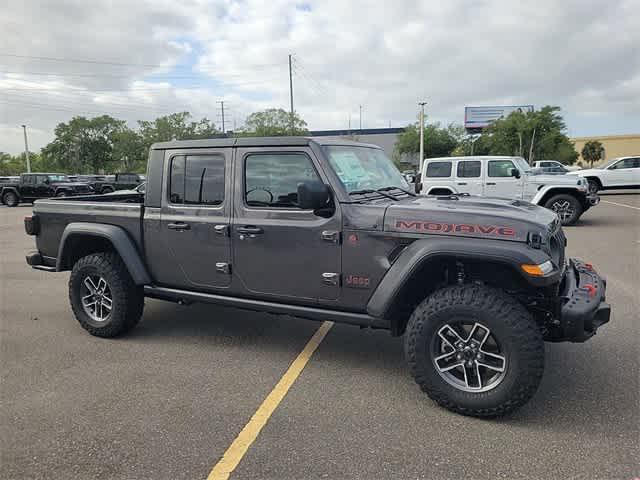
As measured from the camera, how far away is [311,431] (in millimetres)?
2982

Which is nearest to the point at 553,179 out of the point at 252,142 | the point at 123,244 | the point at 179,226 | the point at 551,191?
the point at 551,191

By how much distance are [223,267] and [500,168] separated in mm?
10731

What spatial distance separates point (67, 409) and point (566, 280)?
A: 3704 mm

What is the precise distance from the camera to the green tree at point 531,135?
45.3 metres

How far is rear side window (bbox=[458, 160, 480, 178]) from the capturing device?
13.1m

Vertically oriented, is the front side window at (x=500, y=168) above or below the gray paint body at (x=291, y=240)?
above

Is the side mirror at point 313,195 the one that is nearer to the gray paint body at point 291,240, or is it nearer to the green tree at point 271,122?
the gray paint body at point 291,240

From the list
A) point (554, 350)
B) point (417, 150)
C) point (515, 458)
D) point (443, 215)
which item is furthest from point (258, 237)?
point (417, 150)

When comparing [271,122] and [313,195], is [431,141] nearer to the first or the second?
[271,122]

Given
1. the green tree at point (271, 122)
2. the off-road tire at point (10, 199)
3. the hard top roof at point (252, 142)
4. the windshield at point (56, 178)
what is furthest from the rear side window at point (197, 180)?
the green tree at point (271, 122)

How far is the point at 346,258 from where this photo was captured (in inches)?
139

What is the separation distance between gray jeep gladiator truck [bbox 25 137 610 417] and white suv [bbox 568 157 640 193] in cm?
1989

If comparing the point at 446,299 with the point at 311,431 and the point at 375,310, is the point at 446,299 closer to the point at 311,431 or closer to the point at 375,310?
the point at 375,310

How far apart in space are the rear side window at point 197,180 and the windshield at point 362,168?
1.02 m
